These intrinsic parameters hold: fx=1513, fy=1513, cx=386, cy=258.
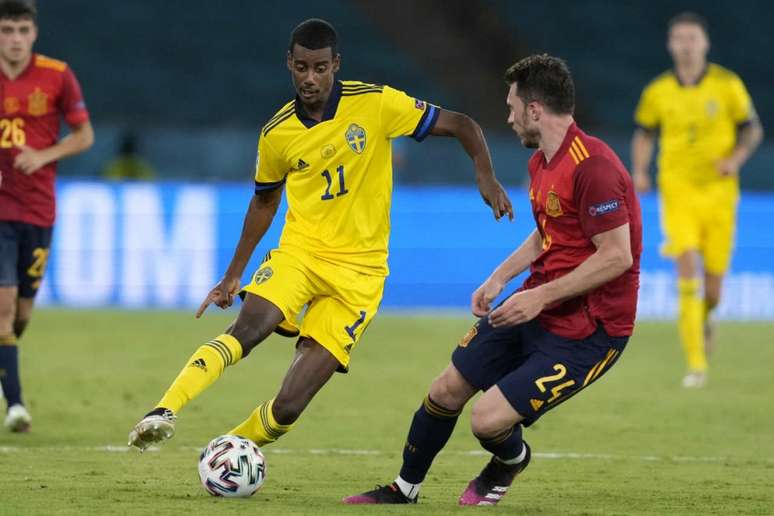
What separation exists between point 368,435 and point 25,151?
267 centimetres

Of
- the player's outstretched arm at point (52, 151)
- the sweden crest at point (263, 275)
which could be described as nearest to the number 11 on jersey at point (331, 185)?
the sweden crest at point (263, 275)

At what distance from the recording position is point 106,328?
605 inches

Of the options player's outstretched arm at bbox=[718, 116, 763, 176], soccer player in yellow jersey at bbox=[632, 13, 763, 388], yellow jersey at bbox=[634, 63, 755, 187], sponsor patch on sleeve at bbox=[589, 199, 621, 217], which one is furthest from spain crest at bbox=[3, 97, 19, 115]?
player's outstretched arm at bbox=[718, 116, 763, 176]

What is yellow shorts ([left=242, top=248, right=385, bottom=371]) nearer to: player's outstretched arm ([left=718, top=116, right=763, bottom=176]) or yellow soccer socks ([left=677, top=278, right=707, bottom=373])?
yellow soccer socks ([left=677, top=278, right=707, bottom=373])

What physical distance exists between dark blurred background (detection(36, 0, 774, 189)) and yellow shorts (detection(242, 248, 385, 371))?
17.0 meters

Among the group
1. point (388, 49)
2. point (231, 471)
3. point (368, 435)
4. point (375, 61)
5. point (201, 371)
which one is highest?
point (201, 371)

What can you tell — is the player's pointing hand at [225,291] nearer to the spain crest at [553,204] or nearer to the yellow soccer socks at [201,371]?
the yellow soccer socks at [201,371]

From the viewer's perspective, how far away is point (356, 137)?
702cm

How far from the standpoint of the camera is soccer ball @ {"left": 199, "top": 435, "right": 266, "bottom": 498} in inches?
250

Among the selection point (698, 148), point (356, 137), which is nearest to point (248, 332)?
point (356, 137)

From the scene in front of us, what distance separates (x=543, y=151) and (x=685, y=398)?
509 cm

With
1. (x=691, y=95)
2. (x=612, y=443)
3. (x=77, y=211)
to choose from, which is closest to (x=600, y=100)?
(x=77, y=211)

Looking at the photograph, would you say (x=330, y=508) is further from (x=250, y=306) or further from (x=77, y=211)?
(x=77, y=211)

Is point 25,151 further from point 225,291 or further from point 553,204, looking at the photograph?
point 553,204
